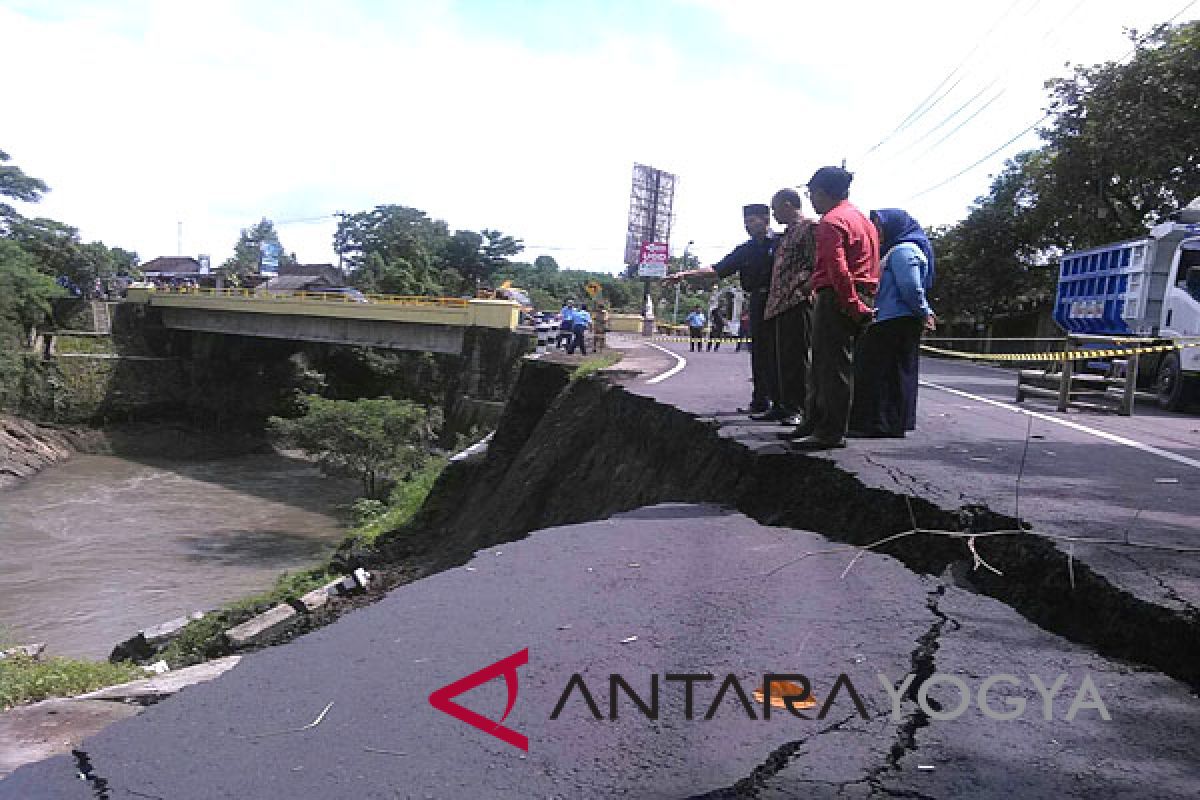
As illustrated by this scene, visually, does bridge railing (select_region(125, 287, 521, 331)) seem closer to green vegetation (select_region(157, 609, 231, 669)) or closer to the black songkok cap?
green vegetation (select_region(157, 609, 231, 669))

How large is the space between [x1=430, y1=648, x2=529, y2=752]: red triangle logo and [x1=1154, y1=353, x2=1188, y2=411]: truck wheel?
1212 centimetres

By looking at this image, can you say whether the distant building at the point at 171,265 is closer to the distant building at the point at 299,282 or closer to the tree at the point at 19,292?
the distant building at the point at 299,282

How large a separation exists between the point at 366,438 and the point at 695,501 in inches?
989

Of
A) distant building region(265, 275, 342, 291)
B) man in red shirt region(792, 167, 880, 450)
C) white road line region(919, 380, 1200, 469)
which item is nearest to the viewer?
man in red shirt region(792, 167, 880, 450)

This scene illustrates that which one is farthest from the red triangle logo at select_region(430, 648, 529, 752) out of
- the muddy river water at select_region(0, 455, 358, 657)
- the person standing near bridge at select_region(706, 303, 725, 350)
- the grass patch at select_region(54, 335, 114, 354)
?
the grass patch at select_region(54, 335, 114, 354)

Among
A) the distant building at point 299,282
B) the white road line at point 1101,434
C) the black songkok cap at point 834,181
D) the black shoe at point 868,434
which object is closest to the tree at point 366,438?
→ the white road line at point 1101,434

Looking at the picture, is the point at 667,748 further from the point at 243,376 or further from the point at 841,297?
the point at 243,376

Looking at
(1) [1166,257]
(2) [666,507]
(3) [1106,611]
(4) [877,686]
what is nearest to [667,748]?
(4) [877,686]

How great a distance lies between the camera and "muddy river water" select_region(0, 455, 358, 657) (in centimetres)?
1814

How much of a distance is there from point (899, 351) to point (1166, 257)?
11.3 meters

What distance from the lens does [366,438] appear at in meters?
29.4

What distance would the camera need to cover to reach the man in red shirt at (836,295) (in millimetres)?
5141

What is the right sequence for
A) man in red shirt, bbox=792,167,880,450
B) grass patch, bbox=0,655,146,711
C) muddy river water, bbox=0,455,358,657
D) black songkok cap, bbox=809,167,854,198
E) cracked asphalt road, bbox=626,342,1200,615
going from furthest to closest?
muddy river water, bbox=0,455,358,657 < grass patch, bbox=0,655,146,711 < black songkok cap, bbox=809,167,854,198 < man in red shirt, bbox=792,167,880,450 < cracked asphalt road, bbox=626,342,1200,615

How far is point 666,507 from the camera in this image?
5289mm
